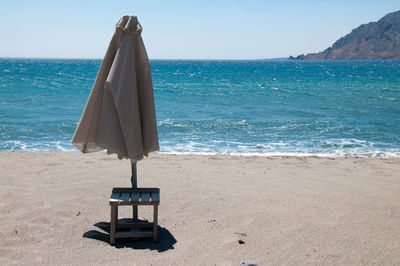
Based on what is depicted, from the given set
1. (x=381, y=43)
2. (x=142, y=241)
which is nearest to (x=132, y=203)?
(x=142, y=241)

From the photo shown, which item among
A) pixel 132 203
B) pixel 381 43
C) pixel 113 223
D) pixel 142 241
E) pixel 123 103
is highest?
pixel 381 43

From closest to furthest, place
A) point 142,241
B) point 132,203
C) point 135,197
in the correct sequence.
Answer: point 132,203 → point 135,197 → point 142,241

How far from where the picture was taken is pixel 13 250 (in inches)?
153

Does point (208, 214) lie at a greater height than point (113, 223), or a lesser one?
lesser

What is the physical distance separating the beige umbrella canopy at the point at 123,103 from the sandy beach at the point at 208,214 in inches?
41.3

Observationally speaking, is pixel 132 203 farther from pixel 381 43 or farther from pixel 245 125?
pixel 381 43

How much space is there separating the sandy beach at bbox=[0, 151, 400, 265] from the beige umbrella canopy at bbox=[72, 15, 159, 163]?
3.44ft

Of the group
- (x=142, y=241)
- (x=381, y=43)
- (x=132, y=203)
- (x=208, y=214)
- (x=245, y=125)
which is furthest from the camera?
(x=381, y=43)

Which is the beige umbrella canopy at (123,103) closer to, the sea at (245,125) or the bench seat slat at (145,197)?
the bench seat slat at (145,197)

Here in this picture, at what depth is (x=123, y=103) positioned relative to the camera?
393 cm

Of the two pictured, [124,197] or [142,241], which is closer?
[124,197]

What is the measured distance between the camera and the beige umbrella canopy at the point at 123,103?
393 centimetres

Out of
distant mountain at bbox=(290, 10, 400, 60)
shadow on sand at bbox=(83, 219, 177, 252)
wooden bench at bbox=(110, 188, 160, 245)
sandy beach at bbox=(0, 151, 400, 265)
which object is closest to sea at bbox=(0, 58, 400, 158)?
sandy beach at bbox=(0, 151, 400, 265)

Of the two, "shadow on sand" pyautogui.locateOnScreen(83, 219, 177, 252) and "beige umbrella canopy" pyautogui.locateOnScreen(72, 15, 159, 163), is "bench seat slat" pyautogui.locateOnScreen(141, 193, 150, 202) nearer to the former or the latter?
"beige umbrella canopy" pyautogui.locateOnScreen(72, 15, 159, 163)
